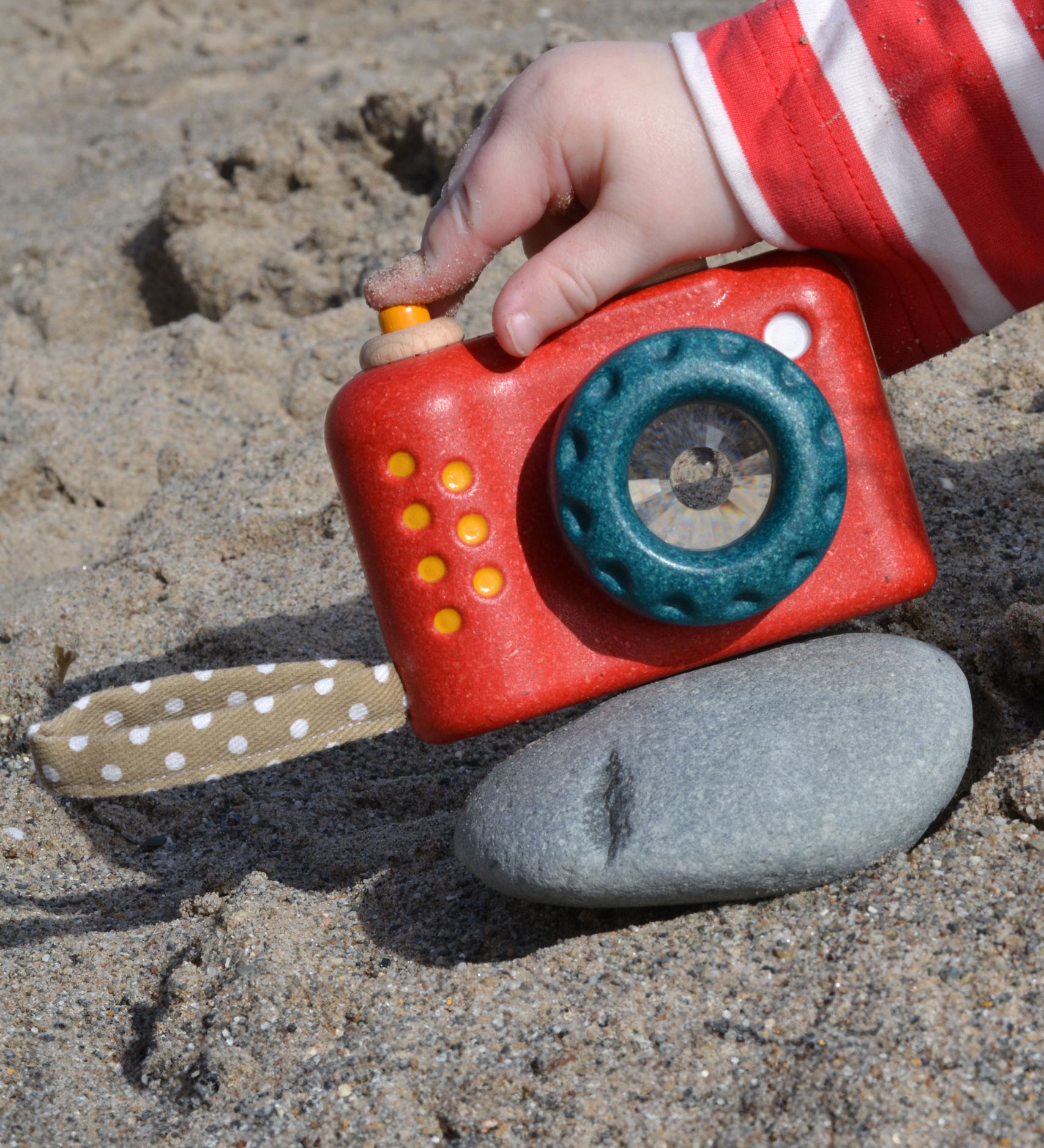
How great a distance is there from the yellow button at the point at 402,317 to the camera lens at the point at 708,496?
35 cm

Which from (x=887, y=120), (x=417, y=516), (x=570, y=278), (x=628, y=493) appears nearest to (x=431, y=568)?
(x=417, y=516)

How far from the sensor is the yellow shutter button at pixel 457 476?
5.24 feet

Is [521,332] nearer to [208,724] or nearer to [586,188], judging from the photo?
[586,188]

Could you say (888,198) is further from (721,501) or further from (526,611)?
(526,611)

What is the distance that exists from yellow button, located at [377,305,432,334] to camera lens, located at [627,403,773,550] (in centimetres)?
35

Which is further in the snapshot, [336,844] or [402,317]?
[336,844]

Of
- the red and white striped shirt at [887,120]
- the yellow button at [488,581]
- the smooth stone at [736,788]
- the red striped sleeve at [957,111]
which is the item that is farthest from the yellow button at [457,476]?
the red striped sleeve at [957,111]

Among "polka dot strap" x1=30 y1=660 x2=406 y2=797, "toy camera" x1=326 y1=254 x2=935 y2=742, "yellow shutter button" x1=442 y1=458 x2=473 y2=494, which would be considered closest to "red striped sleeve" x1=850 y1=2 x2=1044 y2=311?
"toy camera" x1=326 y1=254 x2=935 y2=742

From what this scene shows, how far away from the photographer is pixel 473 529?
5.26 ft

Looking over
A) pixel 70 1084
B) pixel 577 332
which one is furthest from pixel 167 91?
pixel 70 1084

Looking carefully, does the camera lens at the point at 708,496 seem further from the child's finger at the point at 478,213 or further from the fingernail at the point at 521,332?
the child's finger at the point at 478,213

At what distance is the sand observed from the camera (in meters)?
1.35

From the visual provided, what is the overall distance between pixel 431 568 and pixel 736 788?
474 mm

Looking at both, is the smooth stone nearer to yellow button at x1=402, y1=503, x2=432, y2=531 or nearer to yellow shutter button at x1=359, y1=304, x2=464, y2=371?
yellow button at x1=402, y1=503, x2=432, y2=531
